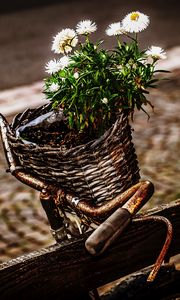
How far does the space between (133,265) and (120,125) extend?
469 mm

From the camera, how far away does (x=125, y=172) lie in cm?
176

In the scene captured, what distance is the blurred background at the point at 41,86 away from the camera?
3957 mm

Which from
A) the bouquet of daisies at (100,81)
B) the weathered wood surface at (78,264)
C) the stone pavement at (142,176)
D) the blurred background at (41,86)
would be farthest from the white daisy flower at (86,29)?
the stone pavement at (142,176)

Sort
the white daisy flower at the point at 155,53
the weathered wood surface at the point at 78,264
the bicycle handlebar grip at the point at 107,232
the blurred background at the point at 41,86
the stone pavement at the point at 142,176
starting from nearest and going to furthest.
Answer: the bicycle handlebar grip at the point at 107,232 → the weathered wood surface at the point at 78,264 → the white daisy flower at the point at 155,53 → the stone pavement at the point at 142,176 → the blurred background at the point at 41,86

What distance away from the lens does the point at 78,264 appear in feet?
5.28

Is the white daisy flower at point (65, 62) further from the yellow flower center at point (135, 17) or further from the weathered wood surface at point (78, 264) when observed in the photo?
the weathered wood surface at point (78, 264)

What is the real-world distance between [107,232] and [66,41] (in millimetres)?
748

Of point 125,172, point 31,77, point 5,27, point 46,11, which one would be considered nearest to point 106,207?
point 125,172

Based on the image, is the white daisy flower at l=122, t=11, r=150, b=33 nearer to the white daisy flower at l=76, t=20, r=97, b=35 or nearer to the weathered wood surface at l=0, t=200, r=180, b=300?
the white daisy flower at l=76, t=20, r=97, b=35

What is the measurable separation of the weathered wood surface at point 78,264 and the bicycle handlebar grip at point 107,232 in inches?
5.3

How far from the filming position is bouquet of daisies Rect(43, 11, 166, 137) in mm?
1701

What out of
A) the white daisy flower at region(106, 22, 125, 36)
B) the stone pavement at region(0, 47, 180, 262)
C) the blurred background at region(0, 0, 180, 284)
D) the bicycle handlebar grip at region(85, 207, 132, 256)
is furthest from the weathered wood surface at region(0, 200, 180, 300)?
the stone pavement at region(0, 47, 180, 262)

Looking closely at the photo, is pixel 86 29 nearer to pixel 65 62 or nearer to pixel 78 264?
pixel 65 62

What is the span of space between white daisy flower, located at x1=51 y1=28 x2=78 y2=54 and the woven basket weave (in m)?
0.35
